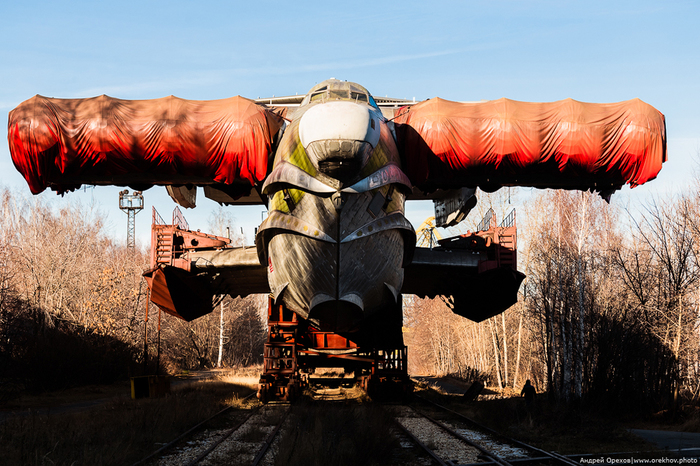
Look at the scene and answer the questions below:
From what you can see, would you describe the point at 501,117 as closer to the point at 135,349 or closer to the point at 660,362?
the point at 660,362

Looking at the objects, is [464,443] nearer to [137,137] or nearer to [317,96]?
[317,96]

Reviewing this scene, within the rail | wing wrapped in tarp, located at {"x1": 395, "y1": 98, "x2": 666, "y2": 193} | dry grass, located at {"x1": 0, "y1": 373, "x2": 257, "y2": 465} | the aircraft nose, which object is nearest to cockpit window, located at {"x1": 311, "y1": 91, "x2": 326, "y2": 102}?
the aircraft nose

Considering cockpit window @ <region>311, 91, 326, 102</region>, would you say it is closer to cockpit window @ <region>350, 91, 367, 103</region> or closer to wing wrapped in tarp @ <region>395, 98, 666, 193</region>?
cockpit window @ <region>350, 91, 367, 103</region>

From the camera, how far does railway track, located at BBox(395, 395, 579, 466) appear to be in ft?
29.4

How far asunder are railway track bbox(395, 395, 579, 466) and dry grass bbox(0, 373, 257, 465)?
494cm

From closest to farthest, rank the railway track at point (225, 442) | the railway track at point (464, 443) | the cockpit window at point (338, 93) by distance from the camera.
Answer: the railway track at point (464, 443) < the railway track at point (225, 442) < the cockpit window at point (338, 93)

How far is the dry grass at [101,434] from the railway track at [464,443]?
494 cm

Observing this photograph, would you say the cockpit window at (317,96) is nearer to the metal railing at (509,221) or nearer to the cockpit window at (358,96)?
the cockpit window at (358,96)

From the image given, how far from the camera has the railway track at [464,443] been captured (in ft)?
29.4

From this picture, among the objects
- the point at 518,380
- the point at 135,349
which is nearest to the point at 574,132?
the point at 518,380

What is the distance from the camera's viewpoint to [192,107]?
1304 cm

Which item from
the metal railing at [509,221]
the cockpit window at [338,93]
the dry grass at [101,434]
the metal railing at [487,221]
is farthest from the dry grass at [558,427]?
the cockpit window at [338,93]

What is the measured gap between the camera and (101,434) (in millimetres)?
10453

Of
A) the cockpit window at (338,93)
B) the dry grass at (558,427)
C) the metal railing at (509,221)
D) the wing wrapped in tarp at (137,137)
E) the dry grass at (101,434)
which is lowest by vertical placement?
the dry grass at (558,427)
